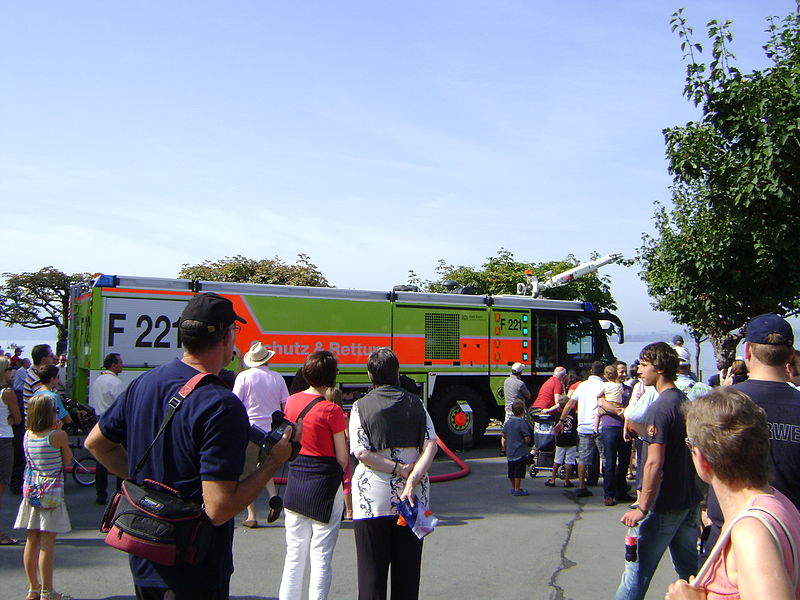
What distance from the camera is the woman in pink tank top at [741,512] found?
1.83 metres

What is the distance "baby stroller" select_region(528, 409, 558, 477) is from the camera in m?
10.7

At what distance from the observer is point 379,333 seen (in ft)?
43.0

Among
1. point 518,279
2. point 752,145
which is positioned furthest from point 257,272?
point 752,145

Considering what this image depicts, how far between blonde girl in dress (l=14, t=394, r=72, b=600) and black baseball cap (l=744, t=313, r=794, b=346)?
193 inches

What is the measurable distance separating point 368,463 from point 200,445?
1.80 meters

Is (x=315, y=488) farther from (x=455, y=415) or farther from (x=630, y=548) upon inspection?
(x=455, y=415)

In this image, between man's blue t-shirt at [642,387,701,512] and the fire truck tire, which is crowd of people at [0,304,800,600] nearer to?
man's blue t-shirt at [642,387,701,512]

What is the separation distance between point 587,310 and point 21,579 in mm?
12237

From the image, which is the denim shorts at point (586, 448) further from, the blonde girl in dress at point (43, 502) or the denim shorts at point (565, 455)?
the blonde girl in dress at point (43, 502)

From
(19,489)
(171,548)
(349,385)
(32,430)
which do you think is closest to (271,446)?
(171,548)

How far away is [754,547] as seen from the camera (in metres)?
1.86

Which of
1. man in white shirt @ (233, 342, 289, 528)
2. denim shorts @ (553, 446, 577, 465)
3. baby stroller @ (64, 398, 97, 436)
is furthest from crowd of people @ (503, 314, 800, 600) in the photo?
baby stroller @ (64, 398, 97, 436)

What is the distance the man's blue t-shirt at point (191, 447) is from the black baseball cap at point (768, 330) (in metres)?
2.64

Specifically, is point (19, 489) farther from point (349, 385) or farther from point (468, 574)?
point (468, 574)
